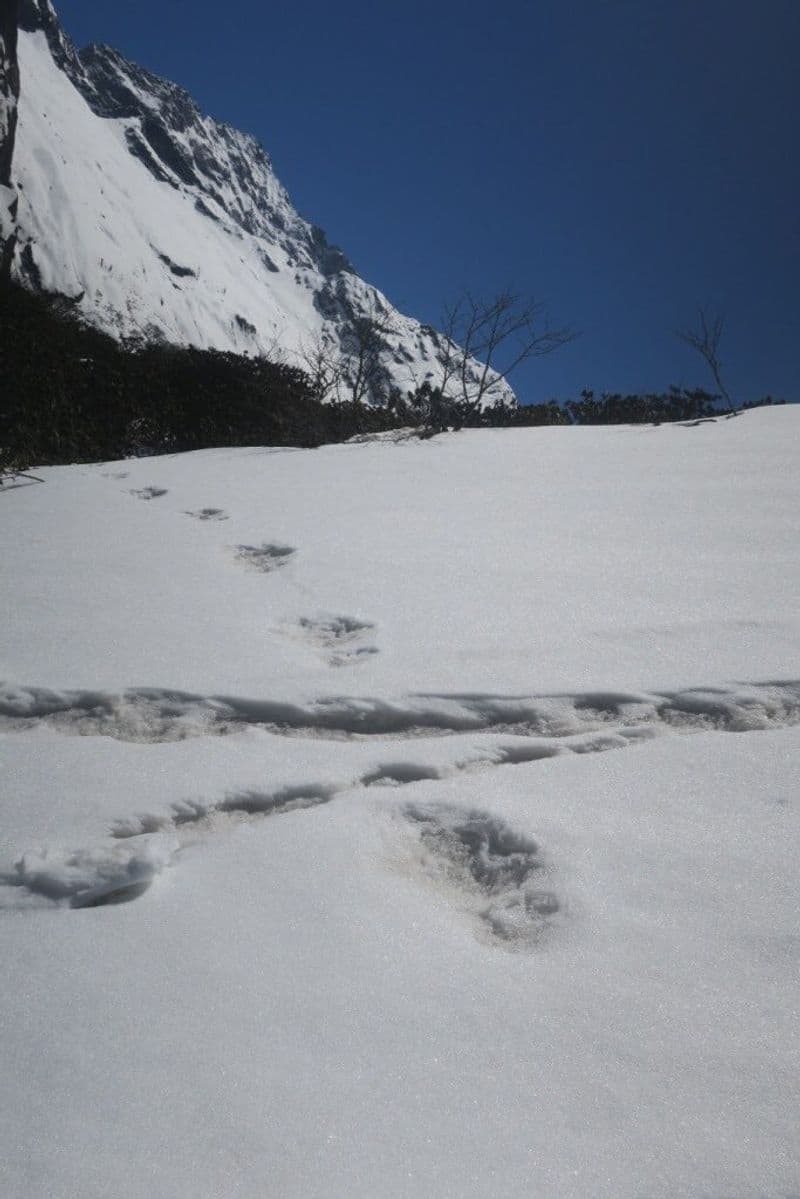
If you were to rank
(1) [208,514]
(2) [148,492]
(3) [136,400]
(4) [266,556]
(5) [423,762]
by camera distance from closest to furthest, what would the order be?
(5) [423,762] → (4) [266,556] → (1) [208,514] → (2) [148,492] → (3) [136,400]

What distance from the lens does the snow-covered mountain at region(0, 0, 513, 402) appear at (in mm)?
21719

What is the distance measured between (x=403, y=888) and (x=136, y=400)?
23.1 feet

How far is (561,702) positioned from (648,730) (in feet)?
0.53

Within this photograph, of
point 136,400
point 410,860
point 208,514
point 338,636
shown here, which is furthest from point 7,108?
point 410,860

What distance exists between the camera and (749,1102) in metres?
0.52

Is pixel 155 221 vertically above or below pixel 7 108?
above

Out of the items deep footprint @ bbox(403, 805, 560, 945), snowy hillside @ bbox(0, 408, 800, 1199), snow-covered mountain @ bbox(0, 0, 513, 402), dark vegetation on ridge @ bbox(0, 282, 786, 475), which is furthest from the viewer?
snow-covered mountain @ bbox(0, 0, 513, 402)

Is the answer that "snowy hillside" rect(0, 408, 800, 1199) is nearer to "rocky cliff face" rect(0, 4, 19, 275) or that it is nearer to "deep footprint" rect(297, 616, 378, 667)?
"deep footprint" rect(297, 616, 378, 667)

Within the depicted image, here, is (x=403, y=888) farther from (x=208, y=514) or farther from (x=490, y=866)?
(x=208, y=514)

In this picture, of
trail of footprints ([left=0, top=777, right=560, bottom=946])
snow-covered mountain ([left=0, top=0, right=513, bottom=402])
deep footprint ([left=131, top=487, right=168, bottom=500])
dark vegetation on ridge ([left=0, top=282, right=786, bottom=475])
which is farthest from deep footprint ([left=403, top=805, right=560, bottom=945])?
snow-covered mountain ([left=0, top=0, right=513, bottom=402])

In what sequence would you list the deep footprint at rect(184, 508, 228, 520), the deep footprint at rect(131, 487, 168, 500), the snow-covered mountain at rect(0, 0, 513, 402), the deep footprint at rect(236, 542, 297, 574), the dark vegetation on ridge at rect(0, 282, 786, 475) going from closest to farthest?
the deep footprint at rect(236, 542, 297, 574), the deep footprint at rect(184, 508, 228, 520), the deep footprint at rect(131, 487, 168, 500), the dark vegetation on ridge at rect(0, 282, 786, 475), the snow-covered mountain at rect(0, 0, 513, 402)

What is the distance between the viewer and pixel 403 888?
2.55ft

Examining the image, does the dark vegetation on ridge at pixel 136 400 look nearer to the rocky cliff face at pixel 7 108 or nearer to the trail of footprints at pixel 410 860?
the trail of footprints at pixel 410 860

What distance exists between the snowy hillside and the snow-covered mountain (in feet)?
34.3
